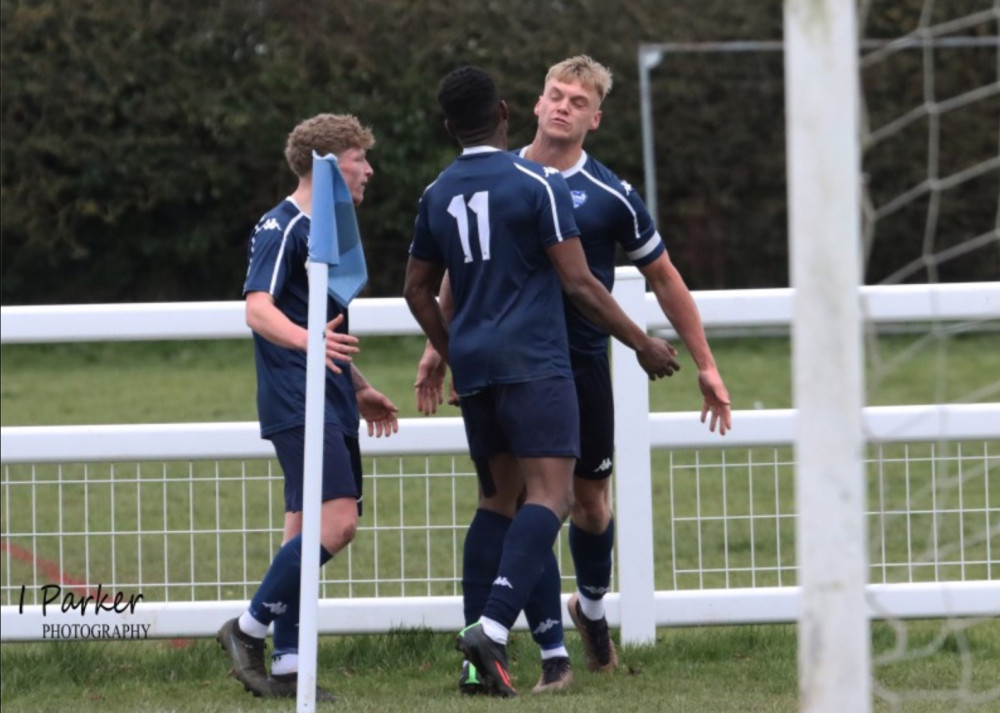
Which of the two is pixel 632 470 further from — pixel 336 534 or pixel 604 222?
pixel 336 534

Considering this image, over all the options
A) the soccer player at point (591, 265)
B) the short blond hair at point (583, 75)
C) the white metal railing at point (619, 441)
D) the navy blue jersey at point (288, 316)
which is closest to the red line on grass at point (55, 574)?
the white metal railing at point (619, 441)

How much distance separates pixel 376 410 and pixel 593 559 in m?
0.85

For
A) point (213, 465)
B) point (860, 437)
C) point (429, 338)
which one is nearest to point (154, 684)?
point (213, 465)

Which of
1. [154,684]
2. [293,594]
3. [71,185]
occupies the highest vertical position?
[71,185]

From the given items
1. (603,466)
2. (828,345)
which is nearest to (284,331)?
(603,466)

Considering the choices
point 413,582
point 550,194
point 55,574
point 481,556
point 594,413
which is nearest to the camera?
point 550,194

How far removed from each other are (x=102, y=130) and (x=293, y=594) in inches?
776

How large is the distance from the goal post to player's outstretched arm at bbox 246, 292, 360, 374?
2121 millimetres

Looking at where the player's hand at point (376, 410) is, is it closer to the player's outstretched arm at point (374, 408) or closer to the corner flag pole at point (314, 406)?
the player's outstretched arm at point (374, 408)

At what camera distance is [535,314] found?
16.5 feet

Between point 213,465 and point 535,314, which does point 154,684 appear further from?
point 535,314

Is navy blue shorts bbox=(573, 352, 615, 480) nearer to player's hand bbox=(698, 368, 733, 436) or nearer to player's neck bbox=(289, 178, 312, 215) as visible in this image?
player's hand bbox=(698, 368, 733, 436)

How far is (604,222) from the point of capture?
529 centimetres

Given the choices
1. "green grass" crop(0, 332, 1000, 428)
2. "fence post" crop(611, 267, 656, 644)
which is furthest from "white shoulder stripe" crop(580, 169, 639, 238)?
"green grass" crop(0, 332, 1000, 428)
